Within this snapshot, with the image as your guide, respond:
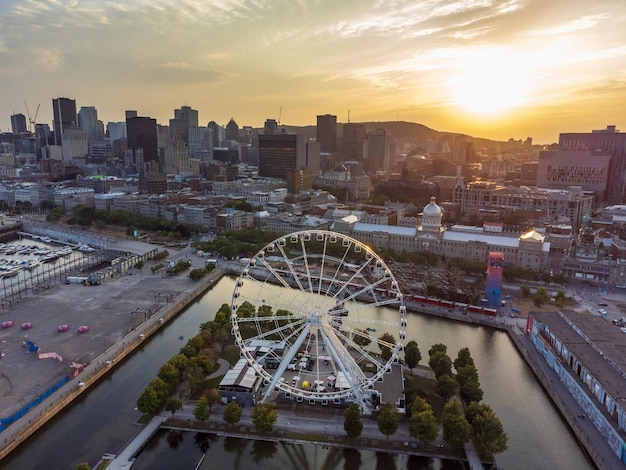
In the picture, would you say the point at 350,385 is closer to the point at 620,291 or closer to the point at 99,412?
the point at 99,412

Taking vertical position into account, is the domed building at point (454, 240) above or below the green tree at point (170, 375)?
above

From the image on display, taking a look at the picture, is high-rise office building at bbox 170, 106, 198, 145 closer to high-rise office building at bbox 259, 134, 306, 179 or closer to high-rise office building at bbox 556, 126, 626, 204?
high-rise office building at bbox 259, 134, 306, 179

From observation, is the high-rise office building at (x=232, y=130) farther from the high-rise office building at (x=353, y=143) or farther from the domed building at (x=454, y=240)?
the domed building at (x=454, y=240)

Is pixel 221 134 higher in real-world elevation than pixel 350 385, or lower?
higher

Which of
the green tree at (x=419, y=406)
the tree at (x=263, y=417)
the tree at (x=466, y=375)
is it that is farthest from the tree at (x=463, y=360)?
the tree at (x=263, y=417)

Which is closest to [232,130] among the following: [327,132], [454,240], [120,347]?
[327,132]

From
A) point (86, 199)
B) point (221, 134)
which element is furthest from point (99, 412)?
point (221, 134)

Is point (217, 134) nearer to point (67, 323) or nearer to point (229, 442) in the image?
point (67, 323)
